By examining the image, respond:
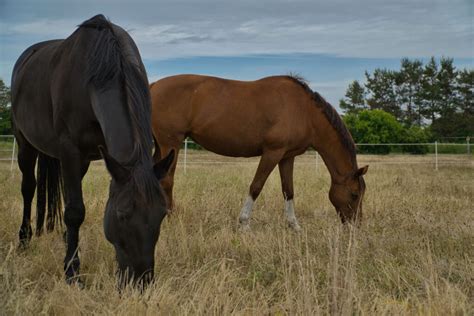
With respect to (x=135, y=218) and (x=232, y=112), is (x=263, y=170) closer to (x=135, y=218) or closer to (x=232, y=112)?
(x=232, y=112)

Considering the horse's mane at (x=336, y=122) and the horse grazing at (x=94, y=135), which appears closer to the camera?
the horse grazing at (x=94, y=135)

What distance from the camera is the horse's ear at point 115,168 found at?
9.45ft

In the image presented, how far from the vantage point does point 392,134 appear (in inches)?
1645

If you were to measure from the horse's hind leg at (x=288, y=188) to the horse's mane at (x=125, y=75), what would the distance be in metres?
3.23

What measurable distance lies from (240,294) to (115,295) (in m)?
0.77

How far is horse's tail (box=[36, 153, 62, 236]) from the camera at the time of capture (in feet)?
16.6

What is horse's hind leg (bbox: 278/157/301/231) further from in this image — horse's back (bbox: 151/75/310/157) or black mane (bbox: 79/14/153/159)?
black mane (bbox: 79/14/153/159)

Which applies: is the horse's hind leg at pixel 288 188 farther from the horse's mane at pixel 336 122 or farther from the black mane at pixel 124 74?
the black mane at pixel 124 74

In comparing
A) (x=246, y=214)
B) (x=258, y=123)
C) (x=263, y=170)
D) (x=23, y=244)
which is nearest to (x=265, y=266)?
(x=246, y=214)

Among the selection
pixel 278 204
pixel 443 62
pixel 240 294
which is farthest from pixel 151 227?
pixel 443 62

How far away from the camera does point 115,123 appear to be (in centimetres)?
323

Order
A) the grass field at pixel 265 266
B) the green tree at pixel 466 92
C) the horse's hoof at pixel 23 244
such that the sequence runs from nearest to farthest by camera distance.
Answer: the grass field at pixel 265 266, the horse's hoof at pixel 23 244, the green tree at pixel 466 92

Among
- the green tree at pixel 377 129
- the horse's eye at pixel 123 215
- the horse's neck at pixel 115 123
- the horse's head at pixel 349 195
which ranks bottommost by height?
the horse's head at pixel 349 195

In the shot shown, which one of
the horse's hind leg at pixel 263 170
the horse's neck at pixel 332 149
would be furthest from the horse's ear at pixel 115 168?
the horse's neck at pixel 332 149
